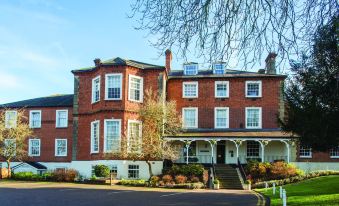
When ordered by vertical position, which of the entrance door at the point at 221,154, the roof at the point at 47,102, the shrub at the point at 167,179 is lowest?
the shrub at the point at 167,179

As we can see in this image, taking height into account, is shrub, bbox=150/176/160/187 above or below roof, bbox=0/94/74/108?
below

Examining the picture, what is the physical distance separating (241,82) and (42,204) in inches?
1067

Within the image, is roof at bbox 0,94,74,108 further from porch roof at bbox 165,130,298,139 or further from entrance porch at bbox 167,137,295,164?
porch roof at bbox 165,130,298,139

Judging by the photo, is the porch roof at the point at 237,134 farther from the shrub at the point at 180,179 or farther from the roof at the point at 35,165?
the roof at the point at 35,165

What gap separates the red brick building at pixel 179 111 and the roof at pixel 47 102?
0.15 meters

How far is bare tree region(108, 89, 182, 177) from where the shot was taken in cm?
3412

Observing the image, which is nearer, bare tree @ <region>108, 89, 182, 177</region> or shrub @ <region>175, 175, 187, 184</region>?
shrub @ <region>175, 175, 187, 184</region>

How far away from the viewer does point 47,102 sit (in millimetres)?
46094

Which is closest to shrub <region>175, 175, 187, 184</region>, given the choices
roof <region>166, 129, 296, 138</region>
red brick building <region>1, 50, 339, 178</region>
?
red brick building <region>1, 50, 339, 178</region>

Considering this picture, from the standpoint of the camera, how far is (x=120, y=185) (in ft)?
108

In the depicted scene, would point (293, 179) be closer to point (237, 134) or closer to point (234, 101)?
point (237, 134)

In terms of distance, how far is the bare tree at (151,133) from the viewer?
112 feet

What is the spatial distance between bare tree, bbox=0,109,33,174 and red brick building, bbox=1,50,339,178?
0.90m

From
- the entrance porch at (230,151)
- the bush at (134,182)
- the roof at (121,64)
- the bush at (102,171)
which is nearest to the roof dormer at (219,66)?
the roof at (121,64)
